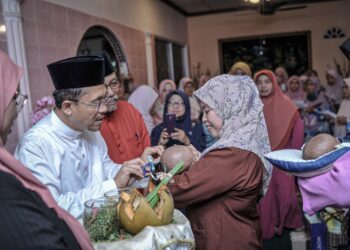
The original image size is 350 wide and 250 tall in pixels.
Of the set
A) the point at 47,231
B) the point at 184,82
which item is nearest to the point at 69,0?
the point at 184,82

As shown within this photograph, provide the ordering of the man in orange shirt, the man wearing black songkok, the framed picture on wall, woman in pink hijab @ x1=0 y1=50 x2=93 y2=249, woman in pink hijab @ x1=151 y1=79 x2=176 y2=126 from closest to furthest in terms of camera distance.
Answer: woman in pink hijab @ x1=0 y1=50 x2=93 y2=249
the man wearing black songkok
the man in orange shirt
woman in pink hijab @ x1=151 y1=79 x2=176 y2=126
the framed picture on wall

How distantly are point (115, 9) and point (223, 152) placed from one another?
402 centimetres

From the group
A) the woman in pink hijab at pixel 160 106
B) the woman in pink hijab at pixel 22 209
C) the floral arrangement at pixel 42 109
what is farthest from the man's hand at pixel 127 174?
the woman in pink hijab at pixel 160 106

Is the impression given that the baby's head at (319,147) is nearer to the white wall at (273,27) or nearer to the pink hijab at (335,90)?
the pink hijab at (335,90)

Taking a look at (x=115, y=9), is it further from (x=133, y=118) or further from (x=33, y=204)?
(x=33, y=204)

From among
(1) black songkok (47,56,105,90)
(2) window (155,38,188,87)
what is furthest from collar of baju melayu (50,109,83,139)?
(2) window (155,38,188,87)

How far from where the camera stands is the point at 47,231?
2.78 feet

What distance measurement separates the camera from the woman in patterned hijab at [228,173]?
59.3 inches

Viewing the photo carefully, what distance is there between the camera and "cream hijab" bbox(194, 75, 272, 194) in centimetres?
158

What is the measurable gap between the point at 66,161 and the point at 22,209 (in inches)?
28.7

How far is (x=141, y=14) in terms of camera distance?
610 centimetres

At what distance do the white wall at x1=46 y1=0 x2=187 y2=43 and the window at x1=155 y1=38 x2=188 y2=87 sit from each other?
176 millimetres

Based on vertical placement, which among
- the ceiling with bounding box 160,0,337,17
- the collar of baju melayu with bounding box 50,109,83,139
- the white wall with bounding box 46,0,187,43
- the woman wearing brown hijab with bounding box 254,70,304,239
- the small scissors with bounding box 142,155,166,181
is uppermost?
the ceiling with bounding box 160,0,337,17

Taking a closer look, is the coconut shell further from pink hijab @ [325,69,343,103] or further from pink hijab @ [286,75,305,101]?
pink hijab @ [325,69,343,103]
